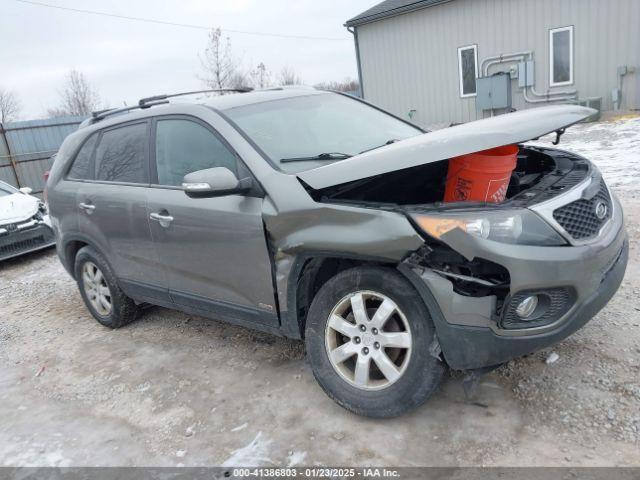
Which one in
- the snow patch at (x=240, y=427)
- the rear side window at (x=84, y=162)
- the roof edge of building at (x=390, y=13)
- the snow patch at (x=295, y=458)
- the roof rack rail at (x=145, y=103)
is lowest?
the snow patch at (x=295, y=458)

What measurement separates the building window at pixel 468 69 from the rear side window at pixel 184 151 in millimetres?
12648

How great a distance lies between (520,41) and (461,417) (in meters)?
13.1

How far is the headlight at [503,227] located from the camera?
7.70ft

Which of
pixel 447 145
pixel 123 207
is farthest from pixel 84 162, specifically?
pixel 447 145

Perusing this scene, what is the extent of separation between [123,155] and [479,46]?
1258 cm

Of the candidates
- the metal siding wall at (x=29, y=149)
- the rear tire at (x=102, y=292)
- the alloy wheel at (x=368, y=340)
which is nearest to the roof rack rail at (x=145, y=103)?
the rear tire at (x=102, y=292)

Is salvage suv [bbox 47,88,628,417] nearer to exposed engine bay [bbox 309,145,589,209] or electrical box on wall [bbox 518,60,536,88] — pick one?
exposed engine bay [bbox 309,145,589,209]

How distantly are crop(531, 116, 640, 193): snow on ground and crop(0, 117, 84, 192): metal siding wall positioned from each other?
40.4 feet

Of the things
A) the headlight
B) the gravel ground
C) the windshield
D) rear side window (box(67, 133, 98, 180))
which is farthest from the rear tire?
the headlight

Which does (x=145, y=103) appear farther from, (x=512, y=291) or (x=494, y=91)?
(x=494, y=91)

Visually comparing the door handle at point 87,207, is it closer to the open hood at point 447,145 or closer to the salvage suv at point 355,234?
the salvage suv at point 355,234

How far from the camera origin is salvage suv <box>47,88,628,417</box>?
7.89 feet

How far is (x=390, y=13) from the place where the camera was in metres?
15.4

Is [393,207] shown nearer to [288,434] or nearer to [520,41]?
[288,434]
